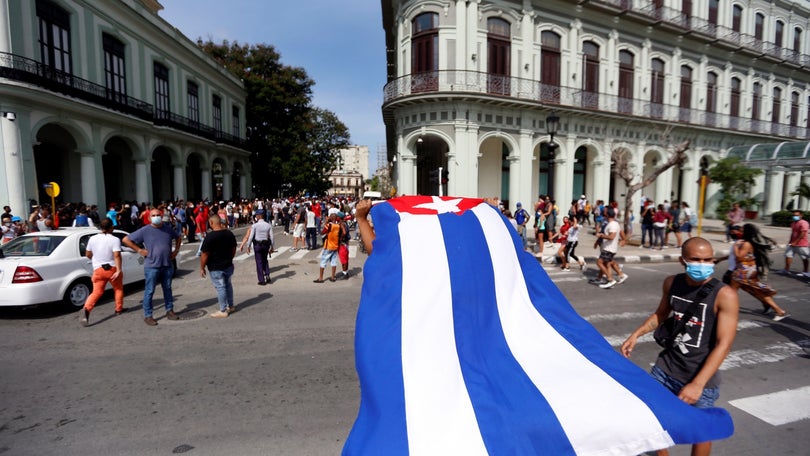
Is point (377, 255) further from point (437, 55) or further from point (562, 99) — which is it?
point (562, 99)

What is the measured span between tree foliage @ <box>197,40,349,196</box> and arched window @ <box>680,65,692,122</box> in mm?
30389

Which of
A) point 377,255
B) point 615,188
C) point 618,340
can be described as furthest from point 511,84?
point 377,255

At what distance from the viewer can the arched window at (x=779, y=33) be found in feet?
102

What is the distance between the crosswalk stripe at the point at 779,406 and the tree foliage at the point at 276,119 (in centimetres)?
3707

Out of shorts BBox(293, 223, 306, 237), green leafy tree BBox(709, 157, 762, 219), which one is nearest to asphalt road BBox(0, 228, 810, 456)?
shorts BBox(293, 223, 306, 237)

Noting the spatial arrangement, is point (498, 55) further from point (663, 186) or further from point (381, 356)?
point (381, 356)

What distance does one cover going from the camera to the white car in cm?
635

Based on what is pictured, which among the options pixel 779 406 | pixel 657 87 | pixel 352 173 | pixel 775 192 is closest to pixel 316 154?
pixel 657 87

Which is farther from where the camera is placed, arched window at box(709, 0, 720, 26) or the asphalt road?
arched window at box(709, 0, 720, 26)

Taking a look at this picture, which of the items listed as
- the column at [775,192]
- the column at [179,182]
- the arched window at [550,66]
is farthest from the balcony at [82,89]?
the column at [775,192]

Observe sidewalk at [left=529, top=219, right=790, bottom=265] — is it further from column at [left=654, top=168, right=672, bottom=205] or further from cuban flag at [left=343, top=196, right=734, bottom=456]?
cuban flag at [left=343, top=196, right=734, bottom=456]

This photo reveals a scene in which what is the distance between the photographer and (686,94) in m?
27.2

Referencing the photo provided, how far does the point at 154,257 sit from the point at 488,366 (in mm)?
6083

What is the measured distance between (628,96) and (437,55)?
13.2 metres
